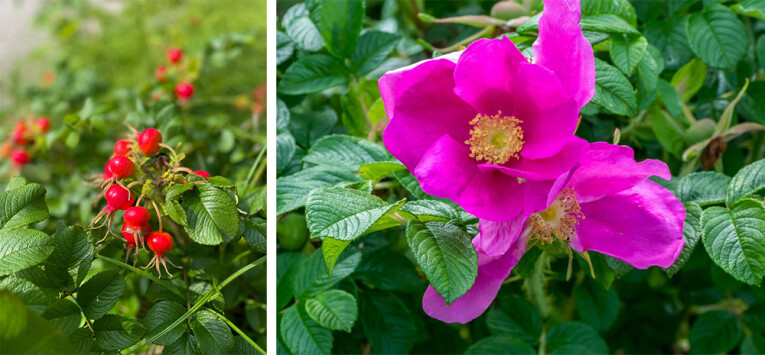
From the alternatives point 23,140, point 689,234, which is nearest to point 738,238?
point 689,234

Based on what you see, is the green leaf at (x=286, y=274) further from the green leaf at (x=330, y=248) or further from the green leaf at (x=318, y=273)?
the green leaf at (x=330, y=248)

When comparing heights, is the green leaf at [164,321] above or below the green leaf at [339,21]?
below

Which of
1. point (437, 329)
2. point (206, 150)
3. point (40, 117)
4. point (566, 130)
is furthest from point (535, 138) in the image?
point (40, 117)

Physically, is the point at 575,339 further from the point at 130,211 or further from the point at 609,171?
the point at 130,211

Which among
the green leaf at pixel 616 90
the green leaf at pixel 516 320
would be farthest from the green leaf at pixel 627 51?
the green leaf at pixel 516 320

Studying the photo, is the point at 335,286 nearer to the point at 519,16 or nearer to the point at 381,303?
the point at 381,303
